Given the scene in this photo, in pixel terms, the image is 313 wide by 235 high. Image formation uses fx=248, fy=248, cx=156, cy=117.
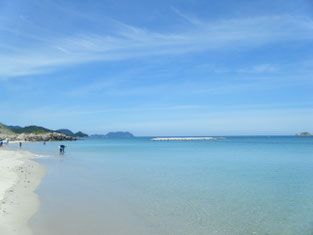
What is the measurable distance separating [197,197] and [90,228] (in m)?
5.77

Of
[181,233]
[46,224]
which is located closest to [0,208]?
[46,224]

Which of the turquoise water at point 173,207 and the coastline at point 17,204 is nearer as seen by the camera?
the coastline at point 17,204

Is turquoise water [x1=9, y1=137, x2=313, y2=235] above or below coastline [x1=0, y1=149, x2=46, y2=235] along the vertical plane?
below

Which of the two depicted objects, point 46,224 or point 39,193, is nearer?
point 46,224

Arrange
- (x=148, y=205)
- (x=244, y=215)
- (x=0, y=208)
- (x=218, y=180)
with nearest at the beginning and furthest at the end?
(x=0, y=208) → (x=244, y=215) → (x=148, y=205) → (x=218, y=180)

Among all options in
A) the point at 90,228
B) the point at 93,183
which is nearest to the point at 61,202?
the point at 90,228

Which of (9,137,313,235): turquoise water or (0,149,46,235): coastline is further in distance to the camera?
(9,137,313,235): turquoise water

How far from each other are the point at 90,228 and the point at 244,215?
18.3 ft

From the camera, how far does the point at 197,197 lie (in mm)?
11859

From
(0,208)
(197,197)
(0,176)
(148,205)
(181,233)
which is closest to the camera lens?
(181,233)

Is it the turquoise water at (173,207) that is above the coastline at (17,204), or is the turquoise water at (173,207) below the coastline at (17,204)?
below

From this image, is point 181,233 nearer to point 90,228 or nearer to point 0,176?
point 90,228

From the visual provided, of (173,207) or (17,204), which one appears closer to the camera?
(17,204)

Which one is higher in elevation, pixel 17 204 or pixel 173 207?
pixel 17 204
